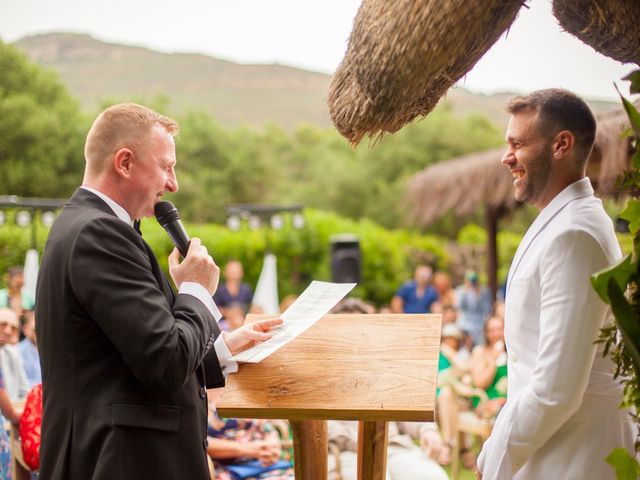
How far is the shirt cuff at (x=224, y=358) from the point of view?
2.41 meters

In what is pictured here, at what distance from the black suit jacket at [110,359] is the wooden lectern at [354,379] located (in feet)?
0.78

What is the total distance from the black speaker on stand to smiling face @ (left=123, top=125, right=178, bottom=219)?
9268 mm

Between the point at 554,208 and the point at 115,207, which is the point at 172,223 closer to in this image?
the point at 115,207

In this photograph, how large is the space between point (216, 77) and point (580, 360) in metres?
58.3

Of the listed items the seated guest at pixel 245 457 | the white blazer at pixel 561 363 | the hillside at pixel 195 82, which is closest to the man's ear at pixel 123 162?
the white blazer at pixel 561 363

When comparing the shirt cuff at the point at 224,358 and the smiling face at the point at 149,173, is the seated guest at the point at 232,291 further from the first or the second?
the smiling face at the point at 149,173

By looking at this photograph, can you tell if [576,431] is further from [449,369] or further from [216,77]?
[216,77]

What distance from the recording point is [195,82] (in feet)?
187

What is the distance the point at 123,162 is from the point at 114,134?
0.29ft

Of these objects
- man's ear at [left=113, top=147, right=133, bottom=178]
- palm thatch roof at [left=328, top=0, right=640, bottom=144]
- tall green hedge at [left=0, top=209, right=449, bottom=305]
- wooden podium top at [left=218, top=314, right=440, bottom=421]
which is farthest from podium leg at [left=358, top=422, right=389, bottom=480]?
tall green hedge at [left=0, top=209, right=449, bottom=305]

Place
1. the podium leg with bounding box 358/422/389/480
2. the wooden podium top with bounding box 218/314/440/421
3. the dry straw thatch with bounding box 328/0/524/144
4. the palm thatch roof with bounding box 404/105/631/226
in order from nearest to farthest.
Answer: the dry straw thatch with bounding box 328/0/524/144 → the wooden podium top with bounding box 218/314/440/421 → the podium leg with bounding box 358/422/389/480 → the palm thatch roof with bounding box 404/105/631/226

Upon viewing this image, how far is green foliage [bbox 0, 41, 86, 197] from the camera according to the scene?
71.8ft

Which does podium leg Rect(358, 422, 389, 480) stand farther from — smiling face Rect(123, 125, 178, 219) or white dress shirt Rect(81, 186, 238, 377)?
smiling face Rect(123, 125, 178, 219)

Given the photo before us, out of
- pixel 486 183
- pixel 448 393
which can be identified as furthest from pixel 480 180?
pixel 448 393
